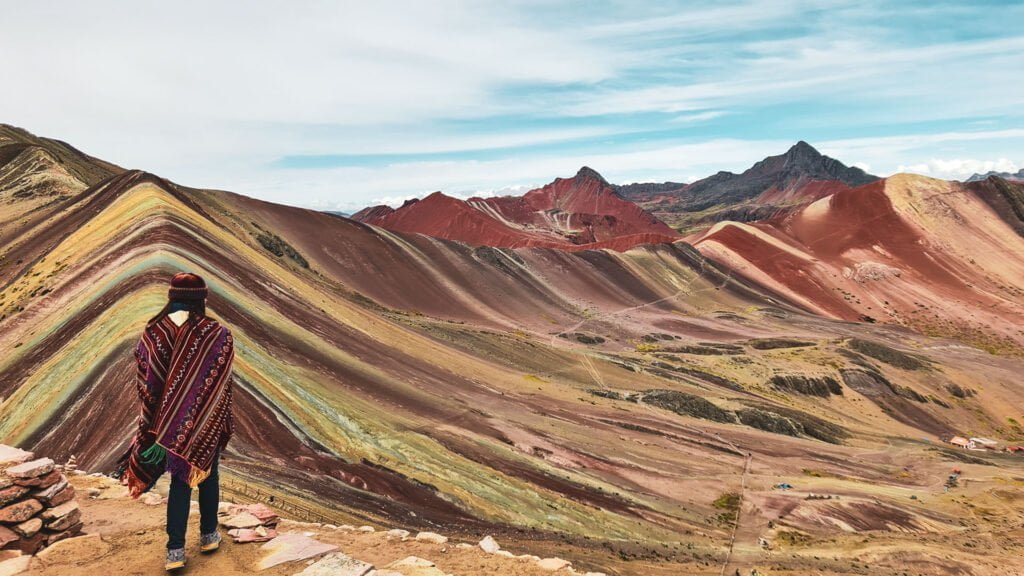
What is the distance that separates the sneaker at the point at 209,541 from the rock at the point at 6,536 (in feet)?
7.25

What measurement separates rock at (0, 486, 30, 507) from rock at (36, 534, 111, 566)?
767mm

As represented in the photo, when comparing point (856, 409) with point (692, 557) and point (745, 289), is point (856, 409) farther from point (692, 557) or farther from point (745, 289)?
point (745, 289)

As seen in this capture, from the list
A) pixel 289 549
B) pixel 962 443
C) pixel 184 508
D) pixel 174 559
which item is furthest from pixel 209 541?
pixel 962 443

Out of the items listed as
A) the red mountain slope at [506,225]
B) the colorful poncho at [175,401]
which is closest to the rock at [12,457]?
the colorful poncho at [175,401]

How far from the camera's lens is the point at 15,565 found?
20.7 ft

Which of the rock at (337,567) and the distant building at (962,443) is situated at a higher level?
the rock at (337,567)

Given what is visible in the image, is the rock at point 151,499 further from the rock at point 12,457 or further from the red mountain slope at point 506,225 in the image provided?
the red mountain slope at point 506,225

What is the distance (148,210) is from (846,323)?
100510 millimetres

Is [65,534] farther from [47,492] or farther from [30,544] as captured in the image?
[47,492]

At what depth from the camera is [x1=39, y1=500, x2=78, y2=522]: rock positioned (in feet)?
23.1

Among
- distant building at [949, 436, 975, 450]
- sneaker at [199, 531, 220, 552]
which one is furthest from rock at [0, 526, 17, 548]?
distant building at [949, 436, 975, 450]

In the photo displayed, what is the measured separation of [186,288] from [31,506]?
3.84 m

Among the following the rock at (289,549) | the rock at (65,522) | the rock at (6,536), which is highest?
the rock at (6,536)

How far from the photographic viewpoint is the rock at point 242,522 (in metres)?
7.82
